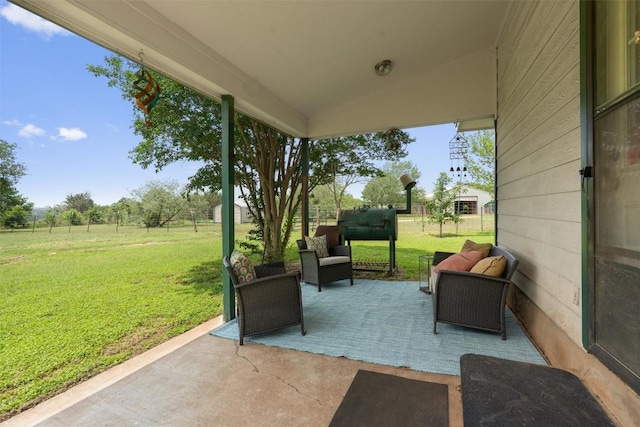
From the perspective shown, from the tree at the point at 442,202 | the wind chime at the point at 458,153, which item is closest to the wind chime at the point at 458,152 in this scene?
the wind chime at the point at 458,153

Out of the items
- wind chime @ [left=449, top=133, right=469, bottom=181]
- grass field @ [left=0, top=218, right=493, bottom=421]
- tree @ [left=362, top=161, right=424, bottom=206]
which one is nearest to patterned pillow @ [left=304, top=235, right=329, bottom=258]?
grass field @ [left=0, top=218, right=493, bottom=421]

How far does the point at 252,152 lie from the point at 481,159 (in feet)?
16.4

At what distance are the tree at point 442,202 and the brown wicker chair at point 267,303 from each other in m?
4.97

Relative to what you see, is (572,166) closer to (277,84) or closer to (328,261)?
(328,261)

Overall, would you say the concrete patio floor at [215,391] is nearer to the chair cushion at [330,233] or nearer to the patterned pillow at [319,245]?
the patterned pillow at [319,245]

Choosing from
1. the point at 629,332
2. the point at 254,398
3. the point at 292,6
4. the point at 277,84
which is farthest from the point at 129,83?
the point at 629,332

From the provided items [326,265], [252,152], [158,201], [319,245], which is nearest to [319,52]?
[252,152]

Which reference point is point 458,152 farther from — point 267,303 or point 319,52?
point 267,303

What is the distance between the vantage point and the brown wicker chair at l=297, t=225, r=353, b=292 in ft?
14.5

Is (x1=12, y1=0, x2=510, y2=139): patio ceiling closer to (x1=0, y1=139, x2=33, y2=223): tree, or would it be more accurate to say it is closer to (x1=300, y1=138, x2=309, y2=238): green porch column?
(x1=300, y1=138, x2=309, y2=238): green porch column

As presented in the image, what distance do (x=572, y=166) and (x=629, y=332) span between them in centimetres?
105

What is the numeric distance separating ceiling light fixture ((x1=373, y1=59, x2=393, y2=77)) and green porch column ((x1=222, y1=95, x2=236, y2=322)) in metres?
2.19

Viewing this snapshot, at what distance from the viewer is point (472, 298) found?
2688 millimetres

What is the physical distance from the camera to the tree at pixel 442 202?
661 cm
